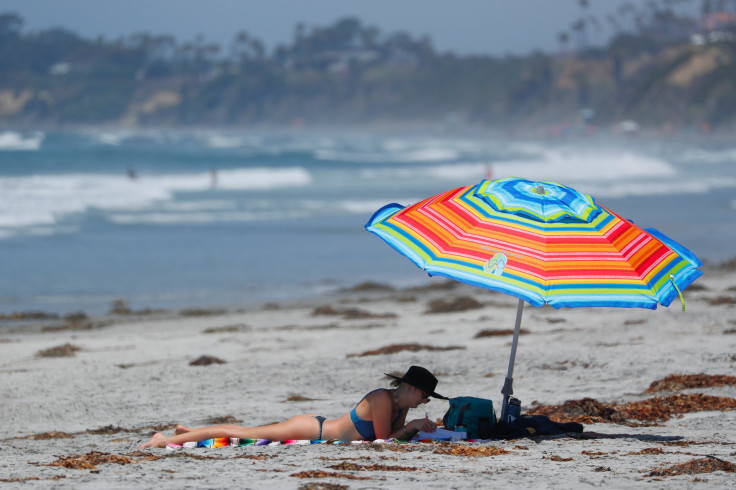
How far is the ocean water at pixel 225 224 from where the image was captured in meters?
16.9

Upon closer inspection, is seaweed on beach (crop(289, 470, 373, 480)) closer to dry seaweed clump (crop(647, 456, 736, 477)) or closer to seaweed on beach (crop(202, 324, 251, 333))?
dry seaweed clump (crop(647, 456, 736, 477))

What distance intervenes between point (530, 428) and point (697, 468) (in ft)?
4.45

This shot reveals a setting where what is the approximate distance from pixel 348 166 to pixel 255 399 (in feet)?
194

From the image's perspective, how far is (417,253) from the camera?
5.38 metres

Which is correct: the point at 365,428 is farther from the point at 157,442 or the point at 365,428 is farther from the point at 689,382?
the point at 689,382

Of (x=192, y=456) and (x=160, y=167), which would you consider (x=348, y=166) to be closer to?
(x=160, y=167)

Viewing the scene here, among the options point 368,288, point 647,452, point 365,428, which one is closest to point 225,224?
point 368,288

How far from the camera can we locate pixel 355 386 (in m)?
8.55

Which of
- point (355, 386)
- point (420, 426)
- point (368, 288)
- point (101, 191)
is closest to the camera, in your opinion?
point (420, 426)

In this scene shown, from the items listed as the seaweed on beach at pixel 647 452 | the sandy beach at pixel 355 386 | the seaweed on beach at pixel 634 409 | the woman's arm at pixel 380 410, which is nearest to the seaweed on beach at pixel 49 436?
the sandy beach at pixel 355 386

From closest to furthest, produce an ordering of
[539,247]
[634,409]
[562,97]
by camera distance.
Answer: [539,247] → [634,409] → [562,97]

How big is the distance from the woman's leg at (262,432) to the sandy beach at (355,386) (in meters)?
0.15

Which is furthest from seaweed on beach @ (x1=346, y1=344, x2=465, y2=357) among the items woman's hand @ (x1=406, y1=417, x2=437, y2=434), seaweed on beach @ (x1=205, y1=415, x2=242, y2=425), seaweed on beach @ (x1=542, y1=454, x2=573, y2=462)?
seaweed on beach @ (x1=542, y1=454, x2=573, y2=462)

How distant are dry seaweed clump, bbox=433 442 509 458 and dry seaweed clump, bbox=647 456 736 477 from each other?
968mm
